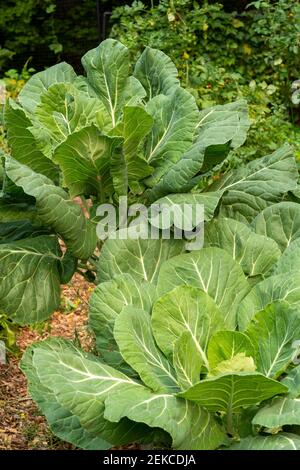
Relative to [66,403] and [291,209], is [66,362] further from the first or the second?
[291,209]

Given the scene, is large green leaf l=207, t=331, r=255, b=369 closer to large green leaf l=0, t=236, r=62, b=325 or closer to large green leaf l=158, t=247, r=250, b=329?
large green leaf l=158, t=247, r=250, b=329

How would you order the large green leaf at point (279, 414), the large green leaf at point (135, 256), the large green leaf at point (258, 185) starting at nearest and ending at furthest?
1. the large green leaf at point (279, 414)
2. the large green leaf at point (135, 256)
3. the large green leaf at point (258, 185)

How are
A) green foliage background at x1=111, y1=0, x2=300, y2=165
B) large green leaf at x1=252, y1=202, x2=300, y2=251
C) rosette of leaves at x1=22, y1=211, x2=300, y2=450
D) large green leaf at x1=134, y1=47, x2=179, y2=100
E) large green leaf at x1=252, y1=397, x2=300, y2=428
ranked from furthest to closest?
green foliage background at x1=111, y1=0, x2=300, y2=165, large green leaf at x1=134, y1=47, x2=179, y2=100, large green leaf at x1=252, y1=202, x2=300, y2=251, rosette of leaves at x1=22, y1=211, x2=300, y2=450, large green leaf at x1=252, y1=397, x2=300, y2=428

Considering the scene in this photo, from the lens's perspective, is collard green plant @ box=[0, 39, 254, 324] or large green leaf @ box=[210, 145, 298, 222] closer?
collard green plant @ box=[0, 39, 254, 324]

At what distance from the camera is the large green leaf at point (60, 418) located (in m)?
2.57

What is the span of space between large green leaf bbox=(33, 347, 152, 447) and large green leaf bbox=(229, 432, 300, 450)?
0.31 metres

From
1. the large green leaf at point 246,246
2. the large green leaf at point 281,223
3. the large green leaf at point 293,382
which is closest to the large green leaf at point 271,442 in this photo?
the large green leaf at point 293,382

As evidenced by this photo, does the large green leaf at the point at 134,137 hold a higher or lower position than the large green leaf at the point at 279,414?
higher

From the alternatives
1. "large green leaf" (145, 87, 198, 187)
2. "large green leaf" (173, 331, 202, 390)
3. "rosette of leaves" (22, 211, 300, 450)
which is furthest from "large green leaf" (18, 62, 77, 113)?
"large green leaf" (173, 331, 202, 390)

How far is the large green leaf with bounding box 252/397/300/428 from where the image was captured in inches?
86.0

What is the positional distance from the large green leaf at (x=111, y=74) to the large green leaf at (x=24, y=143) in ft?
1.16

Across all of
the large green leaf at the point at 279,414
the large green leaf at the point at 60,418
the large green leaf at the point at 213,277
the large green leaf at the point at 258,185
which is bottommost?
the large green leaf at the point at 60,418

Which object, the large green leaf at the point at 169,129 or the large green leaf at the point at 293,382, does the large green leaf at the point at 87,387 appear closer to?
the large green leaf at the point at 293,382

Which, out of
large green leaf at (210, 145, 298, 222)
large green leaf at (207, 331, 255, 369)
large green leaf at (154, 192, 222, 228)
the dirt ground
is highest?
large green leaf at (154, 192, 222, 228)
